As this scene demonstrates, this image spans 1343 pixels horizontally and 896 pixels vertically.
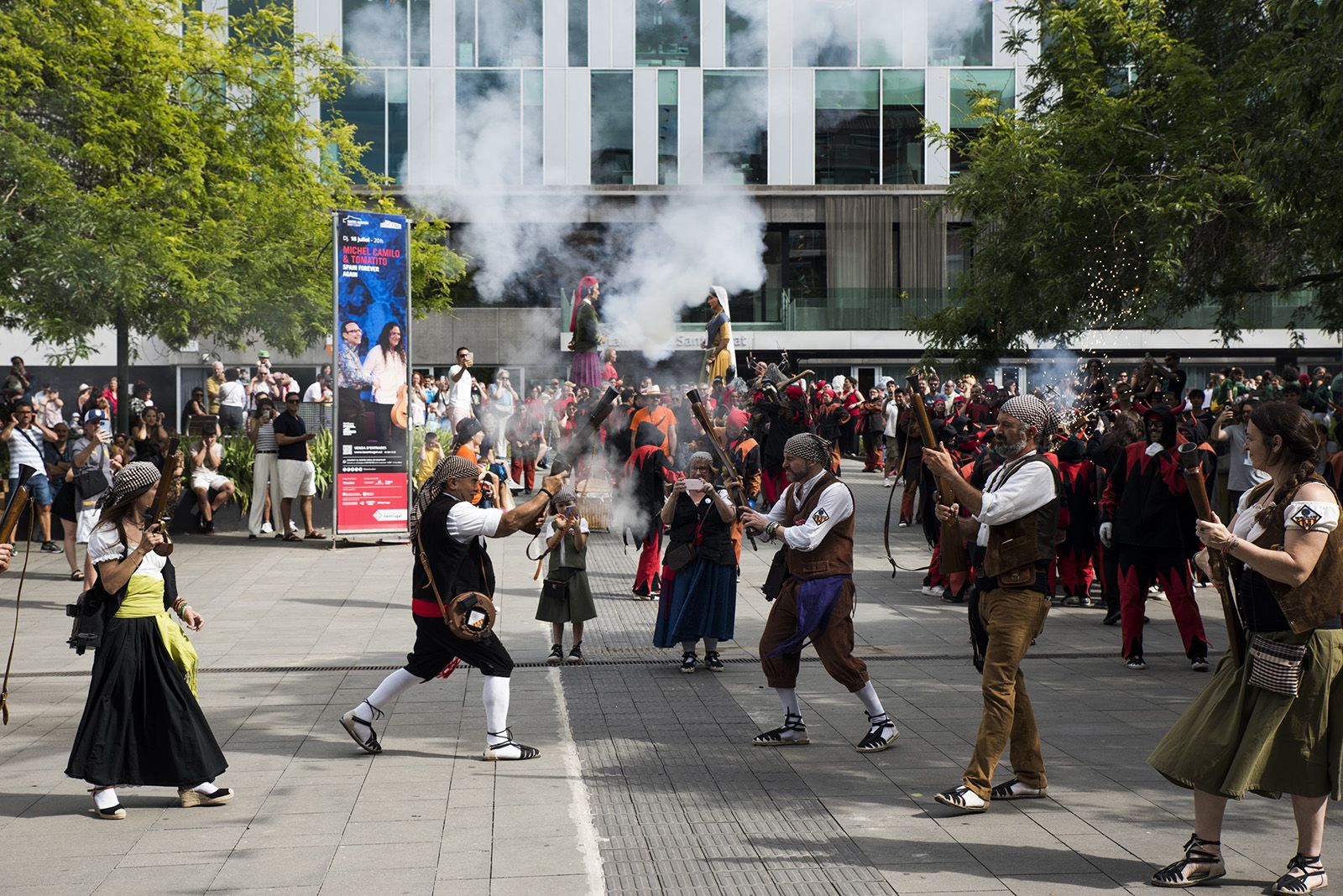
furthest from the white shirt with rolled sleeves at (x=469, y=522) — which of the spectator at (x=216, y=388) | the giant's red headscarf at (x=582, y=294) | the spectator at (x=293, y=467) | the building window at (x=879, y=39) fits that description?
the building window at (x=879, y=39)

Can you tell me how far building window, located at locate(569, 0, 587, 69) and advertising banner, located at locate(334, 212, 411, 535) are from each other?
21804 millimetres

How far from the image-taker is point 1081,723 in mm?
7562

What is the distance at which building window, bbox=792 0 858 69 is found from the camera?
3609cm

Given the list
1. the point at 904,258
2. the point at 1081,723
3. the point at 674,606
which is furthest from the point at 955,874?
the point at 904,258

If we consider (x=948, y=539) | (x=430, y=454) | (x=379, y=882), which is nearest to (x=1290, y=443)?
(x=948, y=539)

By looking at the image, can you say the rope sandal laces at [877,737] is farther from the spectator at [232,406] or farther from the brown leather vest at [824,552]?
the spectator at [232,406]

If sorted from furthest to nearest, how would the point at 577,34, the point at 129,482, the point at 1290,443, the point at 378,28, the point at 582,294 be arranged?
the point at 577,34 → the point at 378,28 → the point at 582,294 → the point at 129,482 → the point at 1290,443

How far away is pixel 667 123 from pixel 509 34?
507 centimetres

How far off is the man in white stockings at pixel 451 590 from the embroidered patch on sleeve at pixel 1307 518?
3537 mm

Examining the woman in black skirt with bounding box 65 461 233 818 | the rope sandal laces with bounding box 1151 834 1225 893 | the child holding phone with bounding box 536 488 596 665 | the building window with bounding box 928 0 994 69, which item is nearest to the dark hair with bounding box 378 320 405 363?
the child holding phone with bounding box 536 488 596 665

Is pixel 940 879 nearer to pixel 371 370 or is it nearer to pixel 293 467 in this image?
pixel 371 370

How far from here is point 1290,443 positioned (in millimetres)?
4688

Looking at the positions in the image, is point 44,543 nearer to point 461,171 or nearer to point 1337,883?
point 1337,883

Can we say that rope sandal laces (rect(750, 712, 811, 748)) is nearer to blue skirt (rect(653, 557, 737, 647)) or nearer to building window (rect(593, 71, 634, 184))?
blue skirt (rect(653, 557, 737, 647))
